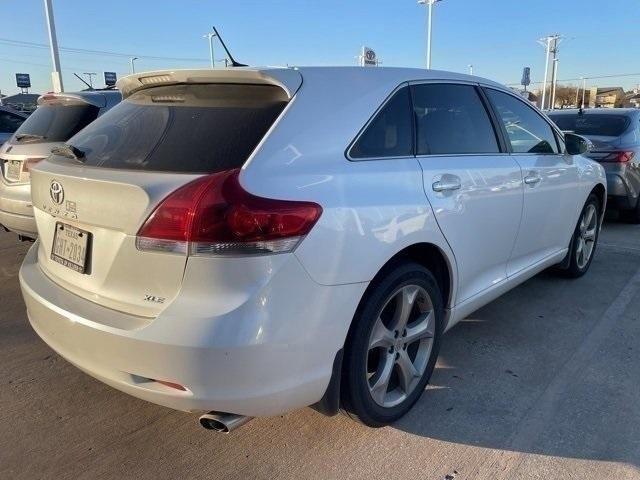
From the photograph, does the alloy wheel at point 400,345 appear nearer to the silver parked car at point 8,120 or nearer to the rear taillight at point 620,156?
the rear taillight at point 620,156

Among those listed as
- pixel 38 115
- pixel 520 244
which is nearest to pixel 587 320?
pixel 520 244

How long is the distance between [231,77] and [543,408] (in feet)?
7.25

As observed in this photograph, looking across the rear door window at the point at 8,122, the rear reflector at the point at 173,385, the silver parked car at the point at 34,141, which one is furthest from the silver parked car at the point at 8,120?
the rear reflector at the point at 173,385

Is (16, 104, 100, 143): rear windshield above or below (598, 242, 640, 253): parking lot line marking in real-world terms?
above

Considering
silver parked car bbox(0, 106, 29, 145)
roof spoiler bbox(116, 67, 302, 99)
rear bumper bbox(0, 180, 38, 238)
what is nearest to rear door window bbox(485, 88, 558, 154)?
roof spoiler bbox(116, 67, 302, 99)

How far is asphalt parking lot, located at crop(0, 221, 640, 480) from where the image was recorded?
232 centimetres

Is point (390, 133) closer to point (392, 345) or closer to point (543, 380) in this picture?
point (392, 345)

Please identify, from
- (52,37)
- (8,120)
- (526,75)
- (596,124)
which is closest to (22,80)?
(52,37)

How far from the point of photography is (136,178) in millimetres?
2021

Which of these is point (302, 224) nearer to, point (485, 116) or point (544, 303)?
point (485, 116)

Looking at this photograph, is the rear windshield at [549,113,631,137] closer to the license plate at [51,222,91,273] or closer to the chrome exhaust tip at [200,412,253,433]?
the chrome exhaust tip at [200,412,253,433]

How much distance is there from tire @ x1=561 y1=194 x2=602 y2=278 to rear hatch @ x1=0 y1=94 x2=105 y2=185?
436cm

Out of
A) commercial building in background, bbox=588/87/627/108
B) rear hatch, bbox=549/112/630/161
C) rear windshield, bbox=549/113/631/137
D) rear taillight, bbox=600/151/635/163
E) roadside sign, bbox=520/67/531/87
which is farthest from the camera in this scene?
commercial building in background, bbox=588/87/627/108

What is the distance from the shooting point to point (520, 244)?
352 centimetres
